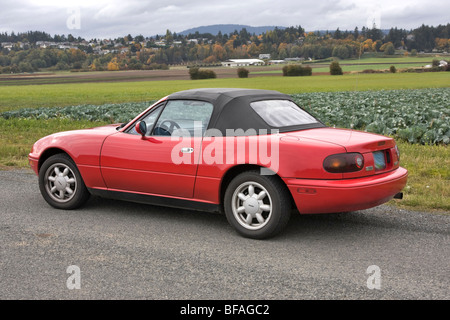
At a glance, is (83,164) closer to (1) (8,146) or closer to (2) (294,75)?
(1) (8,146)

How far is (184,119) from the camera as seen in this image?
5730 mm

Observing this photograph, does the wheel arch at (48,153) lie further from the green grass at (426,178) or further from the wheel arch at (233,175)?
the green grass at (426,178)

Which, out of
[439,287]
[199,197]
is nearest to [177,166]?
[199,197]

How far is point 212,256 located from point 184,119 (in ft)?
5.53

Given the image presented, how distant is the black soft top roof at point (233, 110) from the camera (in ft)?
17.4

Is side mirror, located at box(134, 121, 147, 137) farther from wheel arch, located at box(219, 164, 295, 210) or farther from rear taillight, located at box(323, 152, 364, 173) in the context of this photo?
rear taillight, located at box(323, 152, 364, 173)

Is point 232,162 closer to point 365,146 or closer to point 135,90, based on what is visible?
point 365,146

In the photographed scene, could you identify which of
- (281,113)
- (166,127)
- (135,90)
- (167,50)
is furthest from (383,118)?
(167,50)

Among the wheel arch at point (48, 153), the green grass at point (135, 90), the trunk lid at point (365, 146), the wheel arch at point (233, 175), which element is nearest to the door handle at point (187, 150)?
the wheel arch at point (233, 175)

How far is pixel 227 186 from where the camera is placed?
536cm

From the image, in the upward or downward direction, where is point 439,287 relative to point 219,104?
downward

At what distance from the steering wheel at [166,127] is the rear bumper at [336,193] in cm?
149

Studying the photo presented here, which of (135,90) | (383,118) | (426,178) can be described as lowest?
(426,178)
